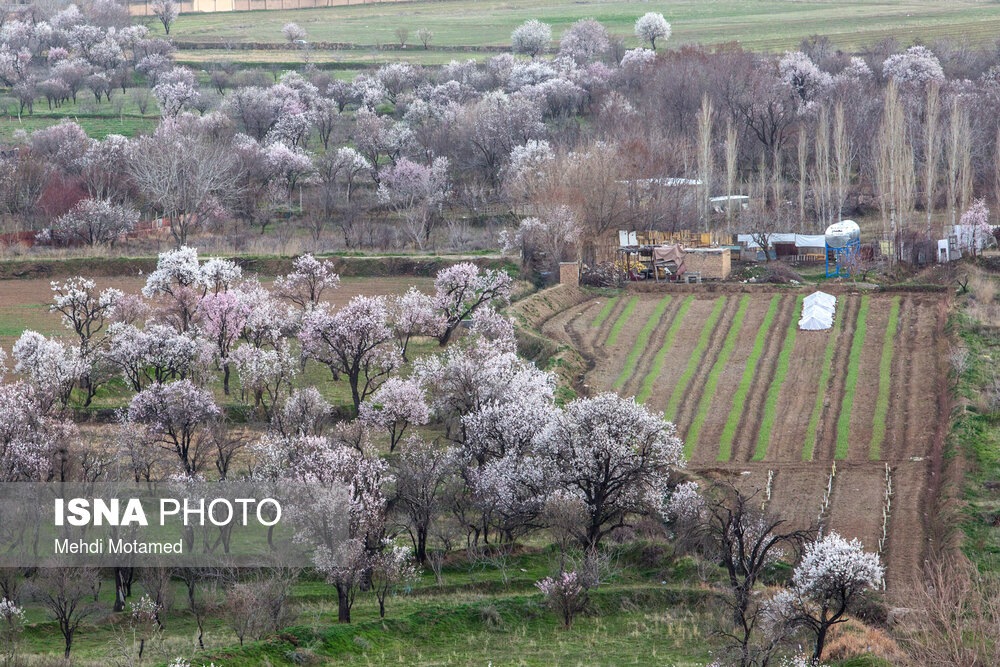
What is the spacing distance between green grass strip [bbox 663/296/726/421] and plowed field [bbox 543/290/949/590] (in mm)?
79

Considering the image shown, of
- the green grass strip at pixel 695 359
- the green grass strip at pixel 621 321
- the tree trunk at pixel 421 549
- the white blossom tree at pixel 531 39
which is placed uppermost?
the white blossom tree at pixel 531 39

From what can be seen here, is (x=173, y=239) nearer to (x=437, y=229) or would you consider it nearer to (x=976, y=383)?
(x=437, y=229)

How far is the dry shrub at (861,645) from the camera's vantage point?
2889 centimetres

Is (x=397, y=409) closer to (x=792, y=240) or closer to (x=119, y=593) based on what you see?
(x=119, y=593)

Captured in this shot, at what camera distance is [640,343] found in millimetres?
57344

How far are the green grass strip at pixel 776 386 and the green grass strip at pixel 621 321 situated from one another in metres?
7.55

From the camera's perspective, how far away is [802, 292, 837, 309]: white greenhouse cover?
60656 mm

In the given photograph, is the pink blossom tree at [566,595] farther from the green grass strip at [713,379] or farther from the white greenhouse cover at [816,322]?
the white greenhouse cover at [816,322]

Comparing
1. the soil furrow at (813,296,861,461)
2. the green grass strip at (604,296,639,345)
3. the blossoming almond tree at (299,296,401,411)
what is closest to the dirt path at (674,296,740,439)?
the green grass strip at (604,296,639,345)

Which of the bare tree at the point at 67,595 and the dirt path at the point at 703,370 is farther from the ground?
the bare tree at the point at 67,595

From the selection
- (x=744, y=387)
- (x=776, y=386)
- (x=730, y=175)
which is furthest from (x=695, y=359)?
(x=730, y=175)

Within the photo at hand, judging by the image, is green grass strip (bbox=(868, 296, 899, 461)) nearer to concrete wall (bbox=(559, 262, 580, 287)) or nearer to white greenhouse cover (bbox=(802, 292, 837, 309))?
white greenhouse cover (bbox=(802, 292, 837, 309))

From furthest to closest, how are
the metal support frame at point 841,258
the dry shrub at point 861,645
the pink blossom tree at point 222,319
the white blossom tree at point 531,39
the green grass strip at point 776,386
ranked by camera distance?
the white blossom tree at point 531,39
the metal support frame at point 841,258
the pink blossom tree at point 222,319
the green grass strip at point 776,386
the dry shrub at point 861,645

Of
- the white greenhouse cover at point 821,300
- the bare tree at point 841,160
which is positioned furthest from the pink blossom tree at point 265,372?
the bare tree at point 841,160
